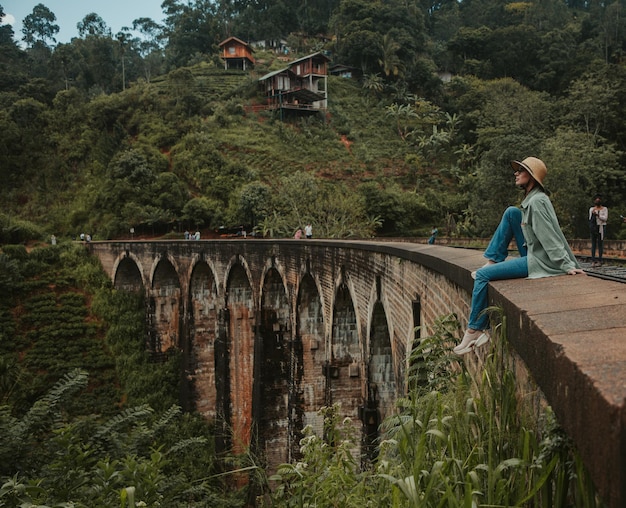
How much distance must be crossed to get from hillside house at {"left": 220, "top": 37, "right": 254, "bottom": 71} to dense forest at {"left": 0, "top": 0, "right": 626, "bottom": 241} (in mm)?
1355

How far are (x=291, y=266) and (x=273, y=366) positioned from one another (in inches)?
155

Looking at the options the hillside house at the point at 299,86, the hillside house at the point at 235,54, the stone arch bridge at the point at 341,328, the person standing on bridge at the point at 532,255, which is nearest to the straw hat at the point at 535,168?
the person standing on bridge at the point at 532,255

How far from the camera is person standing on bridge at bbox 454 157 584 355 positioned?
10.3ft

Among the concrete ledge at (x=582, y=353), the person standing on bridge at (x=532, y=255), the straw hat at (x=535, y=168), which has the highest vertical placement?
the straw hat at (x=535, y=168)

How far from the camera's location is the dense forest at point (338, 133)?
27.8 meters

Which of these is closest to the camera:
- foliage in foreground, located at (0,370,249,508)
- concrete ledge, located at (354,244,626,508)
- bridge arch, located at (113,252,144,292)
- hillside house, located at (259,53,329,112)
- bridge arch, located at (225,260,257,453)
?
concrete ledge, located at (354,244,626,508)

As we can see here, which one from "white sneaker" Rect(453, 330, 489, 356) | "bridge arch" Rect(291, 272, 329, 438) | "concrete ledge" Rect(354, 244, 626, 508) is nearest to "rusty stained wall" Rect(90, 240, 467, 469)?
"bridge arch" Rect(291, 272, 329, 438)

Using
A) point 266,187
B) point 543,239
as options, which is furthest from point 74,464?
point 266,187

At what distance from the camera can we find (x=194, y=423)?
64.4 feet

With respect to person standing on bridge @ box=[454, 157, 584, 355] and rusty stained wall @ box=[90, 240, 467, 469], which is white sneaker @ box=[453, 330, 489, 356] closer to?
person standing on bridge @ box=[454, 157, 584, 355]

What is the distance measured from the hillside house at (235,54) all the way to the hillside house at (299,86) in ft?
35.2

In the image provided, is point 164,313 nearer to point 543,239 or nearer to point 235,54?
point 543,239

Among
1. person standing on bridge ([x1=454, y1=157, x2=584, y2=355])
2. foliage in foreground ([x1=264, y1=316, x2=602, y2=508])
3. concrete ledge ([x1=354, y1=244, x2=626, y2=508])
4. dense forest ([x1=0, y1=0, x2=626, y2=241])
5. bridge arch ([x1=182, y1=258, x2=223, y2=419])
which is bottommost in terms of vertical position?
bridge arch ([x1=182, y1=258, x2=223, y2=419])

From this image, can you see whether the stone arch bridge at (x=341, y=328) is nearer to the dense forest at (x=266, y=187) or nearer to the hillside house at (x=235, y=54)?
the dense forest at (x=266, y=187)
